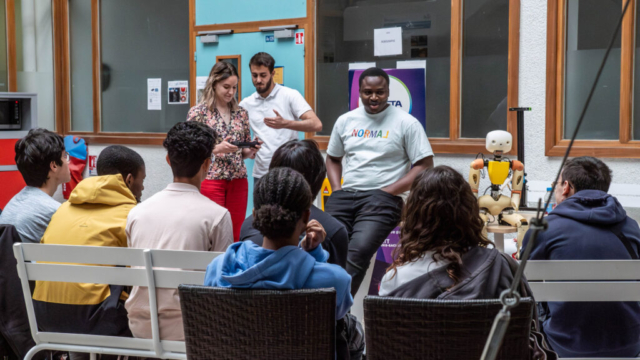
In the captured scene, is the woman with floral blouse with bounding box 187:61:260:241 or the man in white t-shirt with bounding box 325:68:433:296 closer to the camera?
the man in white t-shirt with bounding box 325:68:433:296

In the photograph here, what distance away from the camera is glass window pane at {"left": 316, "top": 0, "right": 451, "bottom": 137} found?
4.90 metres

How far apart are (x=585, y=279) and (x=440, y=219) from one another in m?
0.59

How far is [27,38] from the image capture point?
6.87 metres

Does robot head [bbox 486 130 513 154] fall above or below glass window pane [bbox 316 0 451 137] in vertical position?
below

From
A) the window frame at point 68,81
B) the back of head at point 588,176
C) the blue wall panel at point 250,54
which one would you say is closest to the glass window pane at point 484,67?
the blue wall panel at point 250,54

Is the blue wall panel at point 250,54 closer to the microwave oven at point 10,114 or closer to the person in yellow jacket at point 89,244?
the microwave oven at point 10,114

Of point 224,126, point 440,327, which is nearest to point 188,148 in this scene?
point 440,327

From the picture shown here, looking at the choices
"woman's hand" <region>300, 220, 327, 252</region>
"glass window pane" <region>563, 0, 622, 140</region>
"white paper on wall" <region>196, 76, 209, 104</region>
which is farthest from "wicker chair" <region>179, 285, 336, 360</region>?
"white paper on wall" <region>196, 76, 209, 104</region>

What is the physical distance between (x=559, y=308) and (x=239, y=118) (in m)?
2.89

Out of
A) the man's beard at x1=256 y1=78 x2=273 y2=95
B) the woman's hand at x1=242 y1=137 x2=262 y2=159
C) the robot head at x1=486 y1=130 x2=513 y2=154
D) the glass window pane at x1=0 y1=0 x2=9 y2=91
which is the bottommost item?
the woman's hand at x1=242 y1=137 x2=262 y2=159

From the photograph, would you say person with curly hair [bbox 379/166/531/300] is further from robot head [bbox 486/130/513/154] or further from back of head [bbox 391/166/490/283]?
robot head [bbox 486/130/513/154]

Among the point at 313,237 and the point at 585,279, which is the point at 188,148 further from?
the point at 585,279

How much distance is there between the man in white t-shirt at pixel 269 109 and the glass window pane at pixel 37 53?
3.14m

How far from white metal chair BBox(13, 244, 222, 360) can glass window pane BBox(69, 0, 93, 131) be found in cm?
486
